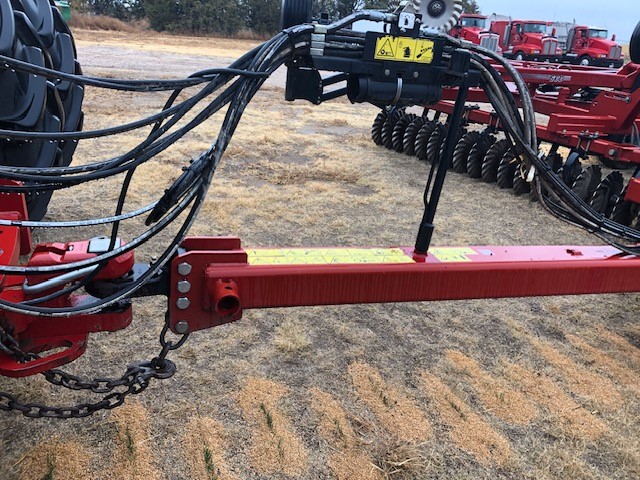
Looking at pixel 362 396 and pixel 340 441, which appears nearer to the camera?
pixel 340 441

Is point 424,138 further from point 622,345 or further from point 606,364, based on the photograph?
point 606,364

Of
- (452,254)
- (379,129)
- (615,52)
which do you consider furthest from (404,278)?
(615,52)

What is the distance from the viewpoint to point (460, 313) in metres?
3.21

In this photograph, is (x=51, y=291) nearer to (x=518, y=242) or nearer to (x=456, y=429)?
(x=456, y=429)

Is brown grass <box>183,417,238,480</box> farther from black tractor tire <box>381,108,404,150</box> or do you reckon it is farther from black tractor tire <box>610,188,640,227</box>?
black tractor tire <box>381,108,404,150</box>

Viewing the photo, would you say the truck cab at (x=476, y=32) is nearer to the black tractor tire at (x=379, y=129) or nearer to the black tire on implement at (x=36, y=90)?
the black tractor tire at (x=379, y=129)

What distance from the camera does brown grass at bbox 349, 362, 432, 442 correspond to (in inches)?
88.9

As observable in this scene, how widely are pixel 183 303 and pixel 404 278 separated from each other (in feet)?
2.43

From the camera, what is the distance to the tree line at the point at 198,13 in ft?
92.9

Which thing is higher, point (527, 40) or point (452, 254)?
point (527, 40)

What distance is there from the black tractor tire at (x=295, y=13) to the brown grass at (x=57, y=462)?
1617 millimetres

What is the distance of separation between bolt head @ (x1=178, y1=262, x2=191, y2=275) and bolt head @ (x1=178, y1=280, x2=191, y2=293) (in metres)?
0.03

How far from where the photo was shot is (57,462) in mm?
1974

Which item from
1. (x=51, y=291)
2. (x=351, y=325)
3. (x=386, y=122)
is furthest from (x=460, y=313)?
(x=386, y=122)
